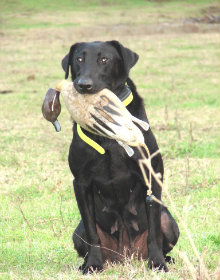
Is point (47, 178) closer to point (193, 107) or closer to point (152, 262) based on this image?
point (152, 262)

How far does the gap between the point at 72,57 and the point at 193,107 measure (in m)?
8.57

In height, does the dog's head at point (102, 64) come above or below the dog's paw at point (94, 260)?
above

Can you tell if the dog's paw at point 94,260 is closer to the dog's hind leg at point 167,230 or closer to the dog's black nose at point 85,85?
the dog's hind leg at point 167,230

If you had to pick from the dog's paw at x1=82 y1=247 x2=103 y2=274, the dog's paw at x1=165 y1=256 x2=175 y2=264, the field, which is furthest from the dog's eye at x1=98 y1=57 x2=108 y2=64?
the dog's paw at x1=165 y1=256 x2=175 y2=264

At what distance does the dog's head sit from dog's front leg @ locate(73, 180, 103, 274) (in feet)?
2.56

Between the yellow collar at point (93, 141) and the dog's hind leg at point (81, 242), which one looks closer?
the yellow collar at point (93, 141)

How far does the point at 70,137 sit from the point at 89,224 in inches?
234

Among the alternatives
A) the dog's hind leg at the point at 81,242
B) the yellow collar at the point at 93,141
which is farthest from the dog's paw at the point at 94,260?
the yellow collar at the point at 93,141

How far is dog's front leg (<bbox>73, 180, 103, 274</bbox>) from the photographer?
4.70 meters

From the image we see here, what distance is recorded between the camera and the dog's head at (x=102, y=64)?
14.9ft

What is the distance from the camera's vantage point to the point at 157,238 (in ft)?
15.5

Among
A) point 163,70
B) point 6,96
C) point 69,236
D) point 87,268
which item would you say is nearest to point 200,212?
point 69,236

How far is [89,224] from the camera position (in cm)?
473

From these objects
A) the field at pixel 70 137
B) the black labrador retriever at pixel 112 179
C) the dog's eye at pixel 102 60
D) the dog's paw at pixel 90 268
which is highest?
the dog's eye at pixel 102 60
